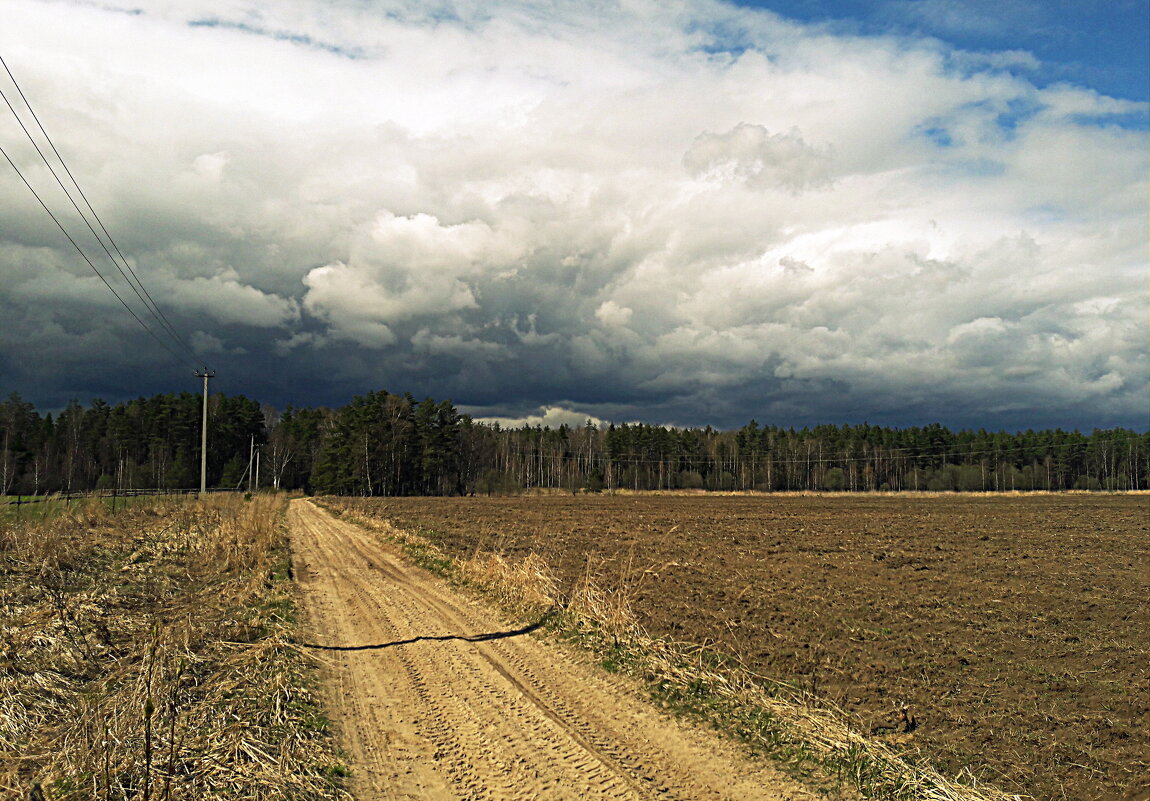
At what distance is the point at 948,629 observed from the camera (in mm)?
12969

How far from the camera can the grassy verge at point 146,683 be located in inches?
204

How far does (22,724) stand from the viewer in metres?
6.08

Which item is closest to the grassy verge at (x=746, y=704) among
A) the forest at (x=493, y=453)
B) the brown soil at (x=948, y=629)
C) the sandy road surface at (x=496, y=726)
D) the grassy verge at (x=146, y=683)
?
the sandy road surface at (x=496, y=726)

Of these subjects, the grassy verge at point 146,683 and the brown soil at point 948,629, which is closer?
the grassy verge at point 146,683

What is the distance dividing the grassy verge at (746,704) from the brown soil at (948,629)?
2.11ft

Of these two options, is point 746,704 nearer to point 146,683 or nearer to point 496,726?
point 496,726

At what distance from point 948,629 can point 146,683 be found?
13371 mm

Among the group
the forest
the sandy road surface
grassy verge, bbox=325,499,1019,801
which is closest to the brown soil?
grassy verge, bbox=325,499,1019,801

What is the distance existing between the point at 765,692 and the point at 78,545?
15639 millimetres

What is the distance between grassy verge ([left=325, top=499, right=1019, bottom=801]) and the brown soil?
0.64 meters

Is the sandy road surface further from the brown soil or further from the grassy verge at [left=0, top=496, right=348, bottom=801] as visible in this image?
the brown soil

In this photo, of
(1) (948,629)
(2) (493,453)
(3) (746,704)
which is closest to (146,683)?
(3) (746,704)

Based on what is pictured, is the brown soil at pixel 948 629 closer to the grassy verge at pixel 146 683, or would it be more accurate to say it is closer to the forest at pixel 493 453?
the grassy verge at pixel 146 683

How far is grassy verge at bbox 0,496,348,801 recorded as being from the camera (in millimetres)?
5180
